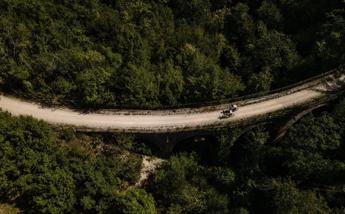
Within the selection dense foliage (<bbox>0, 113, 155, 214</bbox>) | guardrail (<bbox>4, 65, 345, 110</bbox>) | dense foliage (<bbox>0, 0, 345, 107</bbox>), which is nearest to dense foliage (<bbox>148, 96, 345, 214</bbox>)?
dense foliage (<bbox>0, 113, 155, 214</bbox>)

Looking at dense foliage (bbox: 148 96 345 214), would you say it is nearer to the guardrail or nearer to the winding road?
the winding road

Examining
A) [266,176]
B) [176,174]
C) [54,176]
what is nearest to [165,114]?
[176,174]

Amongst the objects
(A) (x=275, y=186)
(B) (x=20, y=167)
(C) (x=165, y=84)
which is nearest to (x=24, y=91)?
(B) (x=20, y=167)

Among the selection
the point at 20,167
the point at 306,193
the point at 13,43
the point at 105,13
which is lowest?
the point at 306,193

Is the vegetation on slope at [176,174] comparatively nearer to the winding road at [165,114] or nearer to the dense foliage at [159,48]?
the winding road at [165,114]

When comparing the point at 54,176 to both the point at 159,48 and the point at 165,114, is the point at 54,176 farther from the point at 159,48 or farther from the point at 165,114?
the point at 159,48

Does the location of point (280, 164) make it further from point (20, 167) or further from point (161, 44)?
point (20, 167)
